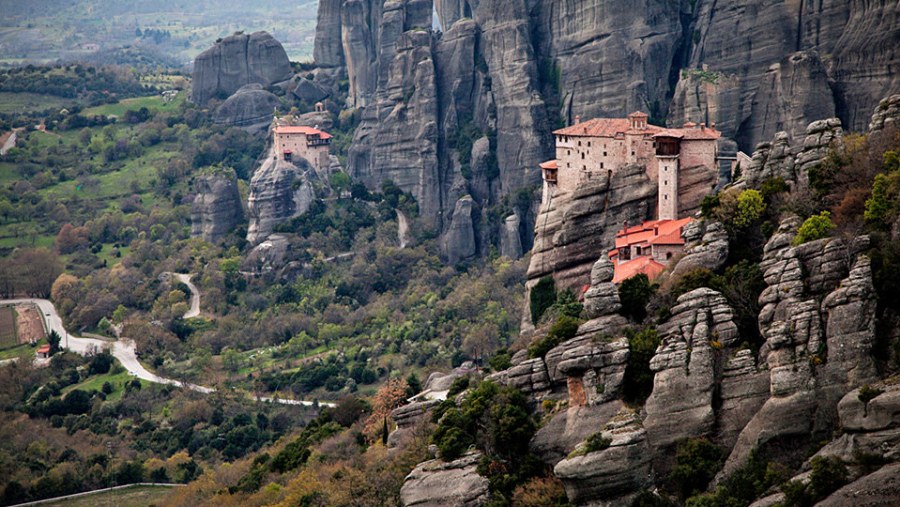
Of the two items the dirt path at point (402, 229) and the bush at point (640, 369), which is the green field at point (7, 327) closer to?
the dirt path at point (402, 229)

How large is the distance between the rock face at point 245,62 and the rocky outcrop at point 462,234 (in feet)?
121

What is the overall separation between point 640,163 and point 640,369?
1949 cm

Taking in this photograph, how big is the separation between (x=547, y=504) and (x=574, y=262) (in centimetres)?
2111

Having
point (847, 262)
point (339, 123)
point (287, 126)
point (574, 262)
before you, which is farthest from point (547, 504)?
point (339, 123)

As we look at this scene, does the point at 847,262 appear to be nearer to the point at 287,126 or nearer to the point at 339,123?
the point at 287,126

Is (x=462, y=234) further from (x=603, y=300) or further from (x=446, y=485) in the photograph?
(x=446, y=485)

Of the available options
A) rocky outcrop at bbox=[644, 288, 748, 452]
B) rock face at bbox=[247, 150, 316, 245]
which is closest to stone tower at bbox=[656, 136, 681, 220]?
rocky outcrop at bbox=[644, 288, 748, 452]

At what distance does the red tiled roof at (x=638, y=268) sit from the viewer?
63.2 m

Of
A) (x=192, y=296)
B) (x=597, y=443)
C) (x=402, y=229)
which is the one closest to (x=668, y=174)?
(x=597, y=443)

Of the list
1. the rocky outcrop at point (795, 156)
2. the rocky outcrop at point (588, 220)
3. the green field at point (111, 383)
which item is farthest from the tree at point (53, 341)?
the rocky outcrop at point (795, 156)

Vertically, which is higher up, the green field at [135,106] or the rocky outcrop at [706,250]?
the green field at [135,106]

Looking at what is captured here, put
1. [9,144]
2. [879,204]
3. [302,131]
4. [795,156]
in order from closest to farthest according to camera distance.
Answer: [879,204], [795,156], [302,131], [9,144]

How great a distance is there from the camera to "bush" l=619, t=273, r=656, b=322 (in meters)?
56.6

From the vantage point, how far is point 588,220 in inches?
2822
